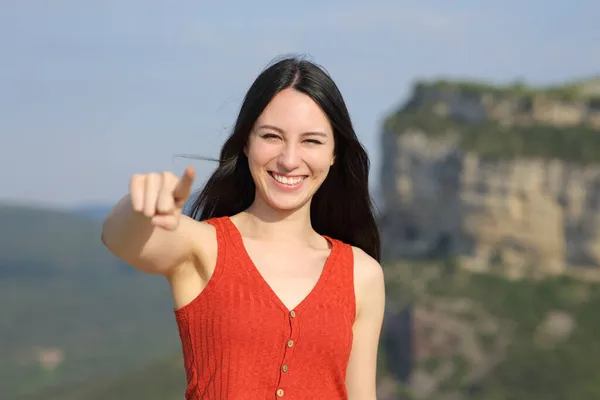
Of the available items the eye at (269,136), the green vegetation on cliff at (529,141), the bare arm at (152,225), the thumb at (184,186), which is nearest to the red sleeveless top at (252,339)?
the bare arm at (152,225)

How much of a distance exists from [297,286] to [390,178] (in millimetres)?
88214

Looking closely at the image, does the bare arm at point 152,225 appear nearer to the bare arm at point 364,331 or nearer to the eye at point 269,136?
the eye at point 269,136

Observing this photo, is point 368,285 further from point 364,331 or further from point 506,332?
point 506,332

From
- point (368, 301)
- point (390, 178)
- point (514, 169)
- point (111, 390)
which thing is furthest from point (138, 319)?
point (368, 301)

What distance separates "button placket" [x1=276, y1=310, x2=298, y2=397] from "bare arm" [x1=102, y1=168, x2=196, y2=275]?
0.44 meters

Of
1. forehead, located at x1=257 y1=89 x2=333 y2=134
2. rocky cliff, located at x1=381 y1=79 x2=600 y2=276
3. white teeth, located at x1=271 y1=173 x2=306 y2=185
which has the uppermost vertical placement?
forehead, located at x1=257 y1=89 x2=333 y2=134

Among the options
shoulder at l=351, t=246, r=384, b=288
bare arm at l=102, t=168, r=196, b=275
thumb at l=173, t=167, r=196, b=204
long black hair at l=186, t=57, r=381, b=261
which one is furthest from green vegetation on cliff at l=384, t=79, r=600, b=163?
thumb at l=173, t=167, r=196, b=204

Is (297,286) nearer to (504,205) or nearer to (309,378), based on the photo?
(309,378)

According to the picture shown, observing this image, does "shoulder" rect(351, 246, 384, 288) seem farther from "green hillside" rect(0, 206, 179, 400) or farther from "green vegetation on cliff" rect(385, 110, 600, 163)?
"green hillside" rect(0, 206, 179, 400)

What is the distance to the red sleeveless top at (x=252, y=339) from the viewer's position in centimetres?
412

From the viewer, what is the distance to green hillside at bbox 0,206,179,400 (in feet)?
335

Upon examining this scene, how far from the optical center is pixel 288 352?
415cm

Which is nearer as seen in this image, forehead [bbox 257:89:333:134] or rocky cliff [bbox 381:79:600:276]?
forehead [bbox 257:89:333:134]

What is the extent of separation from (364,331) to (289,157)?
0.79 m
